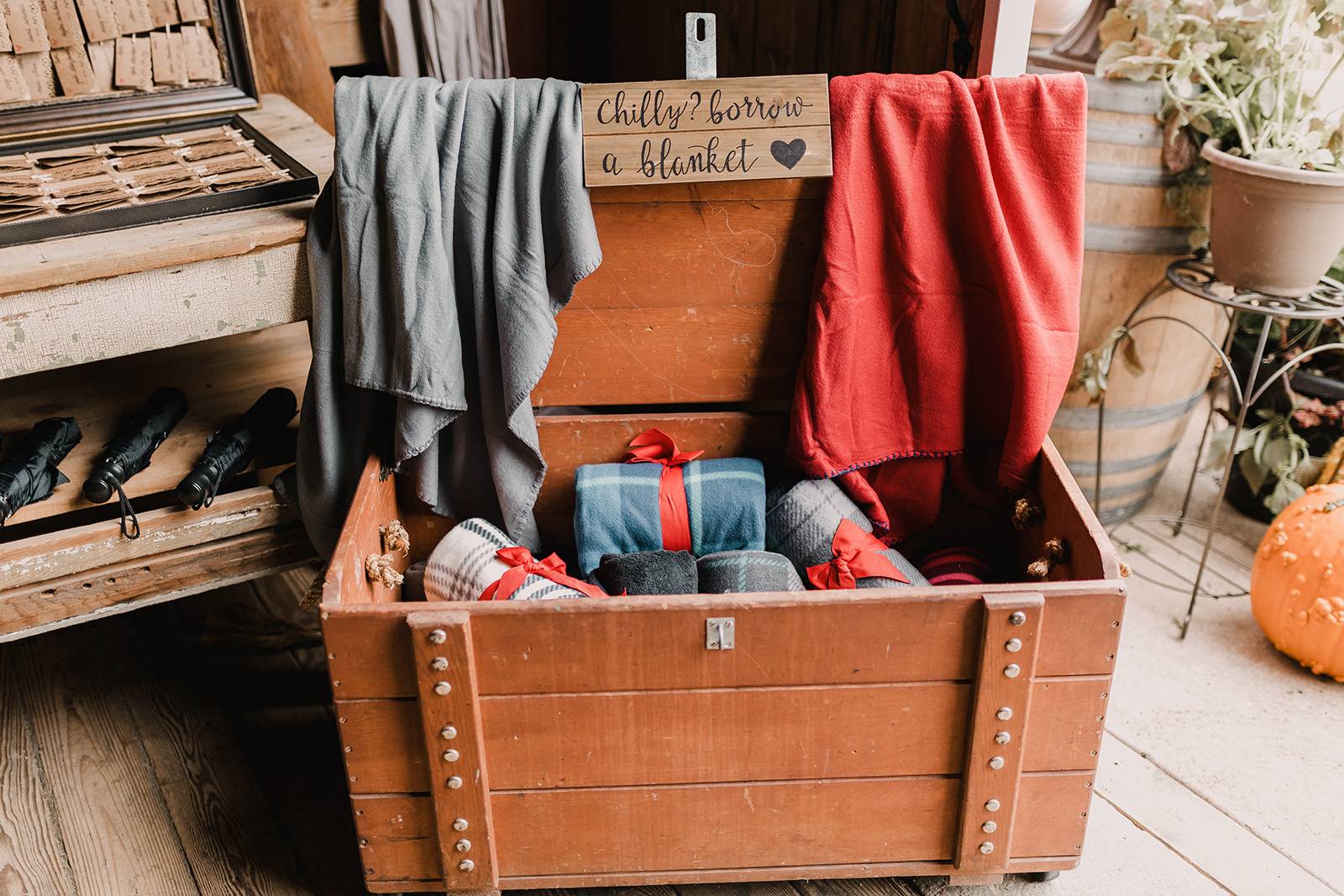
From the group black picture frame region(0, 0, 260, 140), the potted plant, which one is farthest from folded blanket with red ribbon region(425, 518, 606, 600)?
the potted plant

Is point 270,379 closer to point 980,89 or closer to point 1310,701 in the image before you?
point 980,89

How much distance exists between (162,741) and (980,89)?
1.53 metres

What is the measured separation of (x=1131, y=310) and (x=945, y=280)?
61cm

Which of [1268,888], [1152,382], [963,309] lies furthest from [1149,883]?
[1152,382]

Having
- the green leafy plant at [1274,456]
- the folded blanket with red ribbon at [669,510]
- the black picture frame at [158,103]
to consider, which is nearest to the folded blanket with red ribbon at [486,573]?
the folded blanket with red ribbon at [669,510]

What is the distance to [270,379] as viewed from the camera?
6.13 feet

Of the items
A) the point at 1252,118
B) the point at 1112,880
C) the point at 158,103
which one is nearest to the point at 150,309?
the point at 158,103

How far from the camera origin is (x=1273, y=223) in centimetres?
165

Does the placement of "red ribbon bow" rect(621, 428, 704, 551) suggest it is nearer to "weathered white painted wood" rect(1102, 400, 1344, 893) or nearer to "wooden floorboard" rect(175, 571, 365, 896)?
"wooden floorboard" rect(175, 571, 365, 896)

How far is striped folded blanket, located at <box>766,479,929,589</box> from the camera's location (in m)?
1.57

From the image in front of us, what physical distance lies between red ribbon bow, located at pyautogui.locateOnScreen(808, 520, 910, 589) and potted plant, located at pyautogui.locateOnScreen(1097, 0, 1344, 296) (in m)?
0.76

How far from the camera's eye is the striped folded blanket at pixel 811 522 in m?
1.57

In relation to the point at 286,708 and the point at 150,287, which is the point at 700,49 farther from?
the point at 286,708

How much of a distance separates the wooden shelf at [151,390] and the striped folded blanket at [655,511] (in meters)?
0.48
